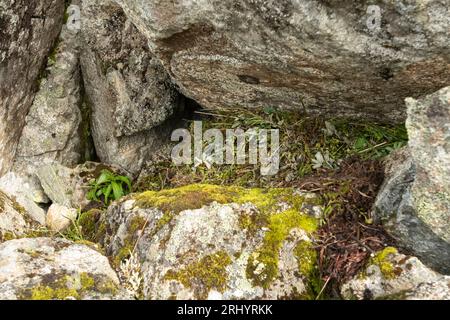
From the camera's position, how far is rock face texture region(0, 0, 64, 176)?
5555 mm

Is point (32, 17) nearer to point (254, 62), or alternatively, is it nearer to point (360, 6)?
point (254, 62)

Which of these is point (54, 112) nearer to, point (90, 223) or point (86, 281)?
point (90, 223)

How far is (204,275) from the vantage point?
3902 mm

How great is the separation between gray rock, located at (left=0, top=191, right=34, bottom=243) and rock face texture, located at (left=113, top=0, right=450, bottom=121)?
2312 millimetres

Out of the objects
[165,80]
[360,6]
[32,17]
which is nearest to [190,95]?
[165,80]

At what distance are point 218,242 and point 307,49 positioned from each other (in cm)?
188

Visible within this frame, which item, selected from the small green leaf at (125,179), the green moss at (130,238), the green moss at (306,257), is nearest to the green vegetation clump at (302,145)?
the small green leaf at (125,179)

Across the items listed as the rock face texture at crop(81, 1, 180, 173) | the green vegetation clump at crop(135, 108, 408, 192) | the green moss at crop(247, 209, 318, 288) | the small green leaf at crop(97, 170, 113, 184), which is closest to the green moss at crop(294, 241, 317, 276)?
the green moss at crop(247, 209, 318, 288)

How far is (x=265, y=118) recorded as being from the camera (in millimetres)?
5871

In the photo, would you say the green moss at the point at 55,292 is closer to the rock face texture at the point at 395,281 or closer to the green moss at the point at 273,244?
the green moss at the point at 273,244

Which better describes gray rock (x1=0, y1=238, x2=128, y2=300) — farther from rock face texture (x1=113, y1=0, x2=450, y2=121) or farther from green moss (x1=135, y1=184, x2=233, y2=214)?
rock face texture (x1=113, y1=0, x2=450, y2=121)

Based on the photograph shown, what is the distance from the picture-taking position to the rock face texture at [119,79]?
613 centimetres
